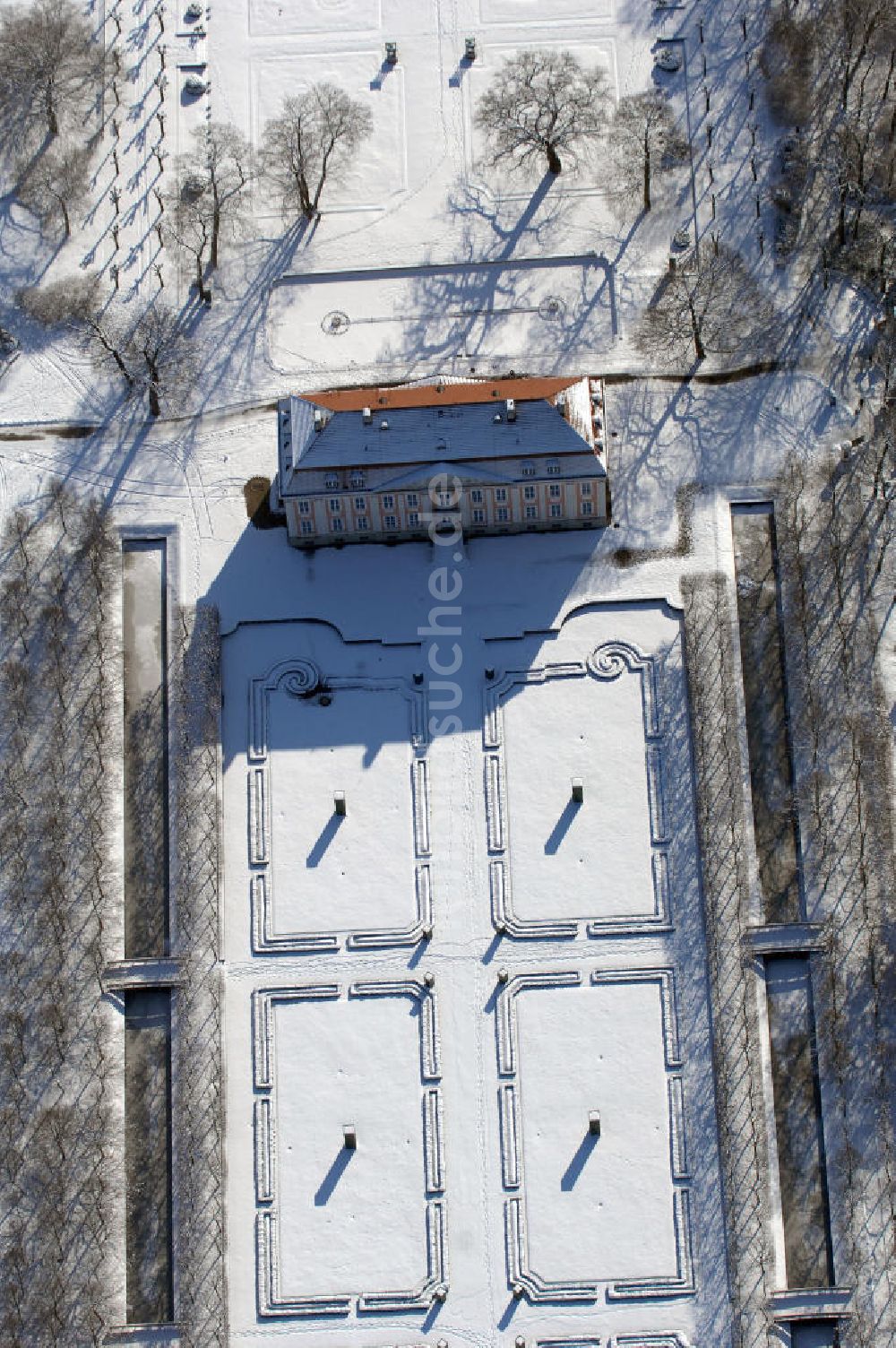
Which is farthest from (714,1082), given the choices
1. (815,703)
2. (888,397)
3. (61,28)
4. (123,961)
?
(61,28)

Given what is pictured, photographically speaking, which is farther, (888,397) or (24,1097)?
(888,397)

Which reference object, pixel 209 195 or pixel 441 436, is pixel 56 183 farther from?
pixel 441 436

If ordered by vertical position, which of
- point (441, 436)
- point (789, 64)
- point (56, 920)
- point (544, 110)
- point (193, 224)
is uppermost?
point (789, 64)

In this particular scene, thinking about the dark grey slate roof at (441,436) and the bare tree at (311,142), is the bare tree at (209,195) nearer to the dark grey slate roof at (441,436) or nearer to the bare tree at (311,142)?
the bare tree at (311,142)

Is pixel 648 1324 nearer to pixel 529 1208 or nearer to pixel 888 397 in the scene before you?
pixel 529 1208

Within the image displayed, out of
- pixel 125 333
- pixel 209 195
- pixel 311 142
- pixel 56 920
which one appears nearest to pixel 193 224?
pixel 209 195

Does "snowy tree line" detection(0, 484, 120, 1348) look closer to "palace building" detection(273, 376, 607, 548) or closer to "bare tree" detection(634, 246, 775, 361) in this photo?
"palace building" detection(273, 376, 607, 548)
